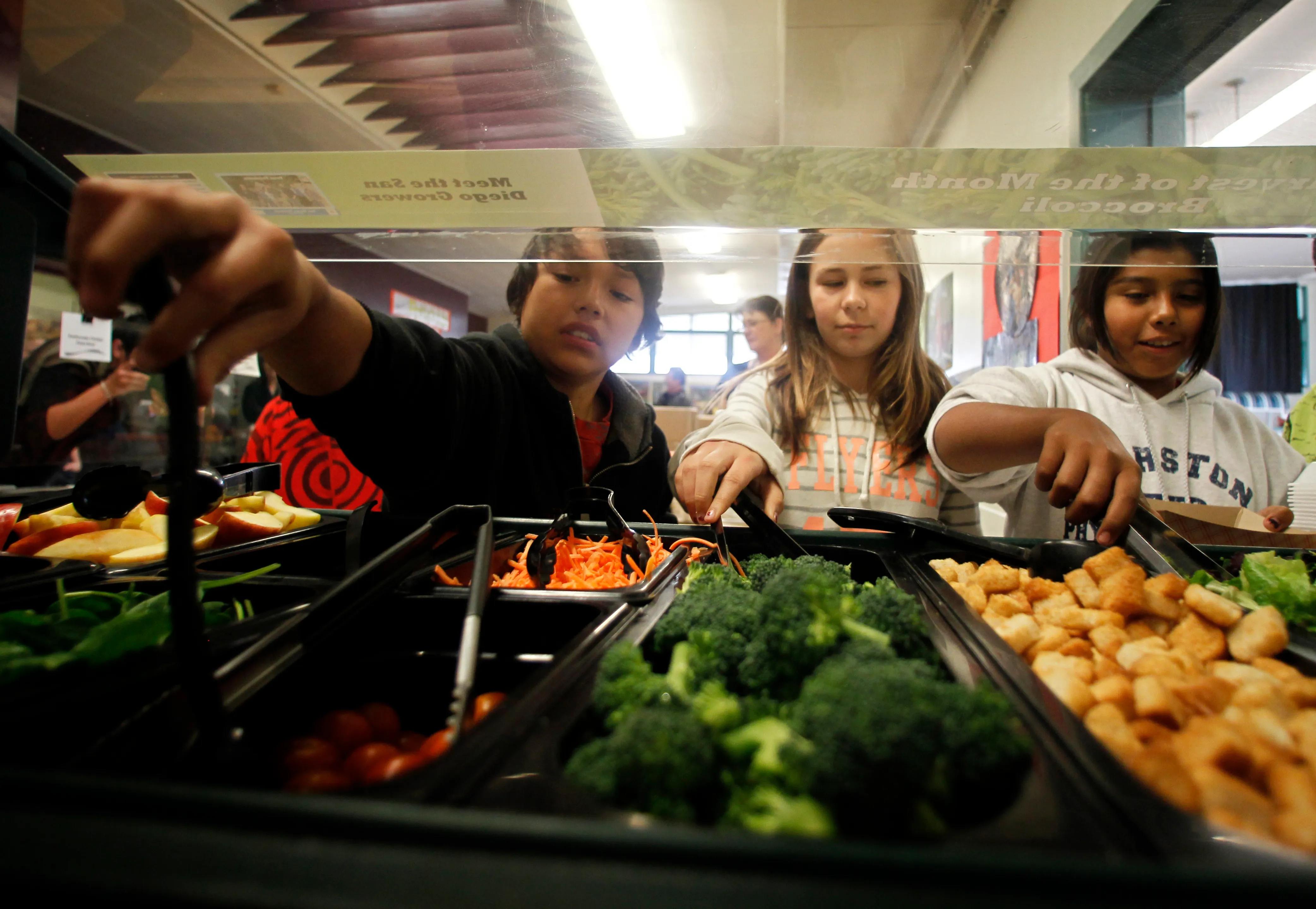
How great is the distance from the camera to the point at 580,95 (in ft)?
3.40

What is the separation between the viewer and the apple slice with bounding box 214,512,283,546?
4.18 ft

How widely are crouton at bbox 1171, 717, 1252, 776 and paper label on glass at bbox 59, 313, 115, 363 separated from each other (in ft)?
14.7

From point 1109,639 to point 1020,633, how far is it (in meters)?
0.14

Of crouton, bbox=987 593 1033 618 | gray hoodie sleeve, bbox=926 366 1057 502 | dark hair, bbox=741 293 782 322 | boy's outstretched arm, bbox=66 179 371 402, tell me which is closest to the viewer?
boy's outstretched arm, bbox=66 179 371 402

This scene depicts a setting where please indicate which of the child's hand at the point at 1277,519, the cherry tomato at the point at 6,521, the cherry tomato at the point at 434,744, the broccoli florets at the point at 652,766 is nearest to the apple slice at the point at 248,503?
the cherry tomato at the point at 6,521

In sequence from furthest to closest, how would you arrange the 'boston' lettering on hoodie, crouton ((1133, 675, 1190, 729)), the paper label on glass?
1. the paper label on glass
2. the 'boston' lettering on hoodie
3. crouton ((1133, 675, 1190, 729))

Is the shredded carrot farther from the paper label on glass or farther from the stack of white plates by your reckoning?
the paper label on glass

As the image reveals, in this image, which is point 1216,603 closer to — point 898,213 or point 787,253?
point 898,213

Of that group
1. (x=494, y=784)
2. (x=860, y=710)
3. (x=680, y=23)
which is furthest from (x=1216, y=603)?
(x=680, y=23)

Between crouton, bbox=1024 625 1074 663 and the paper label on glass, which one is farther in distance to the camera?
the paper label on glass


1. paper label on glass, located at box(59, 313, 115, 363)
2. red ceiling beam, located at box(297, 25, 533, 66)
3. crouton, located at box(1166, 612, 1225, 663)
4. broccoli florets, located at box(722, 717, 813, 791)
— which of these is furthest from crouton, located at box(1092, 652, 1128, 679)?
paper label on glass, located at box(59, 313, 115, 363)

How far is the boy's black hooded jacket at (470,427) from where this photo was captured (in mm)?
1234

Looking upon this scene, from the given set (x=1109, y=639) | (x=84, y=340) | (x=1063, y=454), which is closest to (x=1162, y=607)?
(x=1109, y=639)

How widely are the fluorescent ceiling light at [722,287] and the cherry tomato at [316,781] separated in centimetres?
126
